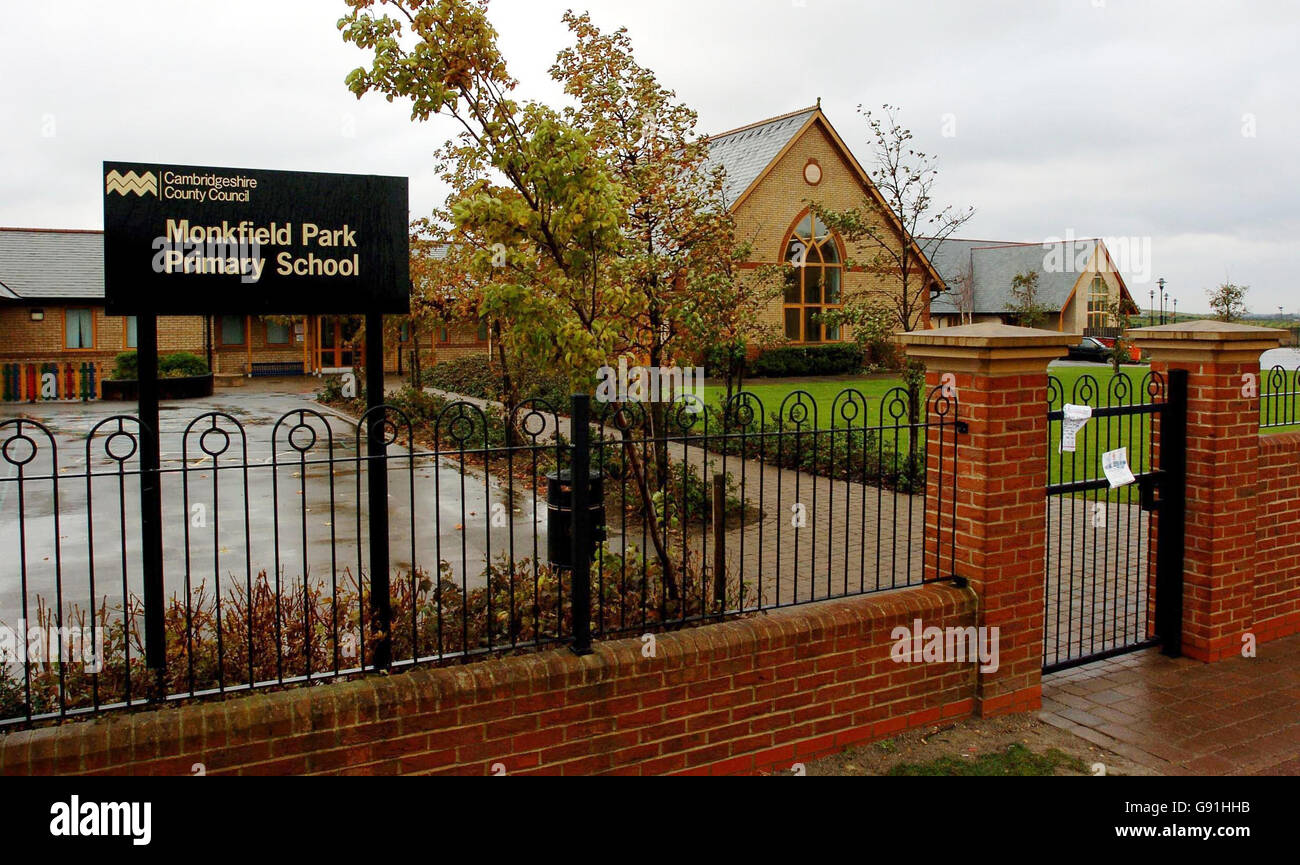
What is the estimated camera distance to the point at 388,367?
40.0 metres

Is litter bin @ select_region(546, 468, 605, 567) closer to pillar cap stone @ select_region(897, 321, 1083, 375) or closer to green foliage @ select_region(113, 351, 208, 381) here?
pillar cap stone @ select_region(897, 321, 1083, 375)

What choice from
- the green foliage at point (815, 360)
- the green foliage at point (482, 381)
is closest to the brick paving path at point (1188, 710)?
the green foliage at point (482, 381)

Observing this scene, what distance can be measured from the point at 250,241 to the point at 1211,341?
564 centimetres

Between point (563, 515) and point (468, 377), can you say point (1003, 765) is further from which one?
point (468, 377)

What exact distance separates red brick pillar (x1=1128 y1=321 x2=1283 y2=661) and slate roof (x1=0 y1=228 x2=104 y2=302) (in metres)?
32.8

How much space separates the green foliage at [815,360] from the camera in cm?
3234

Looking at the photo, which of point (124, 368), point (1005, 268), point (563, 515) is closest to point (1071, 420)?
Result: point (563, 515)

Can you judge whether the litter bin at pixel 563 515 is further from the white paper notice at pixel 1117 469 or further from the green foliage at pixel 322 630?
the white paper notice at pixel 1117 469

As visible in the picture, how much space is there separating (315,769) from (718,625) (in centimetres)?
191
